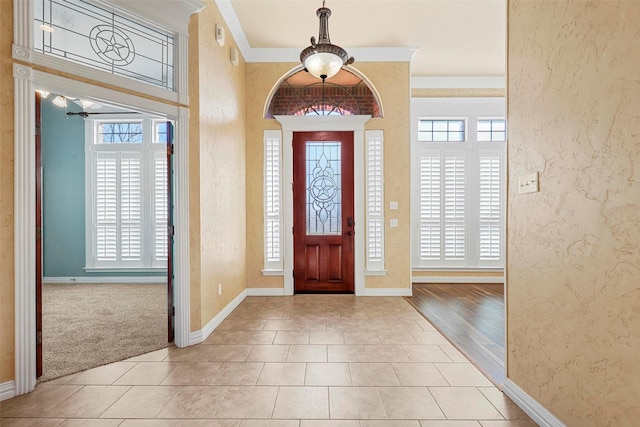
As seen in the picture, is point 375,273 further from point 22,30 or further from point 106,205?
point 106,205

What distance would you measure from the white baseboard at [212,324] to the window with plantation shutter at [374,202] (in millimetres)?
1971

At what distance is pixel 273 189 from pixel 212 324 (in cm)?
220

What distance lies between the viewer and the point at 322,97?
5031 millimetres

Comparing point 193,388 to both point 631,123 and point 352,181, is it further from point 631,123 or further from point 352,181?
point 352,181

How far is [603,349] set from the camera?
4.85ft

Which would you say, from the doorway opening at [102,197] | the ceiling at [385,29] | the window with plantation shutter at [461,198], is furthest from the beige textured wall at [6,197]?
the window with plantation shutter at [461,198]

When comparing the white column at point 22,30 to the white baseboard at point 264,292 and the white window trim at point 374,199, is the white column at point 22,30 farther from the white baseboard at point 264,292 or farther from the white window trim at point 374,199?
the white window trim at point 374,199

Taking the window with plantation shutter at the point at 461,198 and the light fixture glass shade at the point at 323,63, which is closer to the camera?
the light fixture glass shade at the point at 323,63

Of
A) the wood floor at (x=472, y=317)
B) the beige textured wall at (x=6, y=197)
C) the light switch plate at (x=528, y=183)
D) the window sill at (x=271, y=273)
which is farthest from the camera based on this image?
the window sill at (x=271, y=273)

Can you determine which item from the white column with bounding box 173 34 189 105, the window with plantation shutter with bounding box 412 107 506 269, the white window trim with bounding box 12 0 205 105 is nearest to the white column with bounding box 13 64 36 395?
the white window trim with bounding box 12 0 205 105

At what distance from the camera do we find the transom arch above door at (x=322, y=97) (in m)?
5.00

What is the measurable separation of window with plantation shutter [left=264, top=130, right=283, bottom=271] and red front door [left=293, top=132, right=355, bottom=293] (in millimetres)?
238

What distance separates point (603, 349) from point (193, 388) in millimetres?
2389

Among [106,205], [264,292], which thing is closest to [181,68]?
[264,292]
